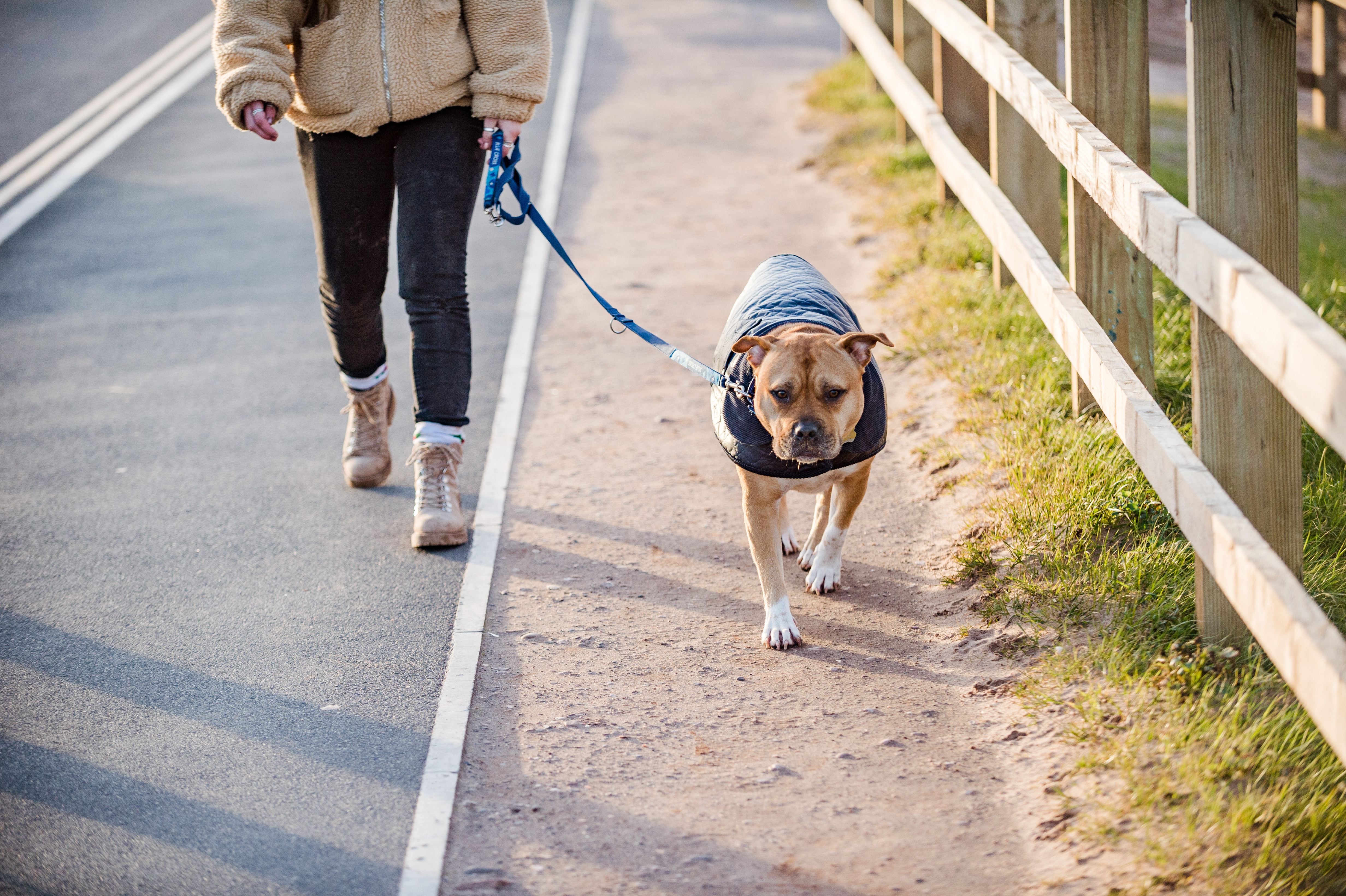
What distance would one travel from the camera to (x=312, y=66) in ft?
14.4

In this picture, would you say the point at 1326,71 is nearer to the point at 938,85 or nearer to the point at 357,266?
the point at 938,85

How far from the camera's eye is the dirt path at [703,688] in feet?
9.86

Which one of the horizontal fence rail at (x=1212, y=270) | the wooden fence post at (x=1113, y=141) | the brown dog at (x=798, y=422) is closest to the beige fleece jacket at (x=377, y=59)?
the brown dog at (x=798, y=422)

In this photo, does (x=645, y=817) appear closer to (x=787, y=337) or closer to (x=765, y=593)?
(x=765, y=593)

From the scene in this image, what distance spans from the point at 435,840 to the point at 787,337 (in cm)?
183

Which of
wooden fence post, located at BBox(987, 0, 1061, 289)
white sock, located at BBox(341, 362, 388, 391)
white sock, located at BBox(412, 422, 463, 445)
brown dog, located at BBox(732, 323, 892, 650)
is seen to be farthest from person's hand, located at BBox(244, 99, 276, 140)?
wooden fence post, located at BBox(987, 0, 1061, 289)

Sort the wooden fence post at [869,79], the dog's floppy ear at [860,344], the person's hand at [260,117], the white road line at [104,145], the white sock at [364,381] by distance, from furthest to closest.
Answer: the wooden fence post at [869,79] < the white road line at [104,145] < the white sock at [364,381] < the person's hand at [260,117] < the dog's floppy ear at [860,344]

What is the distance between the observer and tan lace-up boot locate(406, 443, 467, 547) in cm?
462

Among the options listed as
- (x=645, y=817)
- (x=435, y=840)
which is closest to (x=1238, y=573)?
(x=645, y=817)

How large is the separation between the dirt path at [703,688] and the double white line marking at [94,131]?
5.13 metres

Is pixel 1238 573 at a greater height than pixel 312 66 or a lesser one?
lesser

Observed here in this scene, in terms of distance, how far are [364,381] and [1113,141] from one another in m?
3.04

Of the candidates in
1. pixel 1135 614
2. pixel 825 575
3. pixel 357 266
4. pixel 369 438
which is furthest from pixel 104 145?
pixel 1135 614

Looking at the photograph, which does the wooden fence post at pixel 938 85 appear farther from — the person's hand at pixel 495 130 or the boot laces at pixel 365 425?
the boot laces at pixel 365 425
